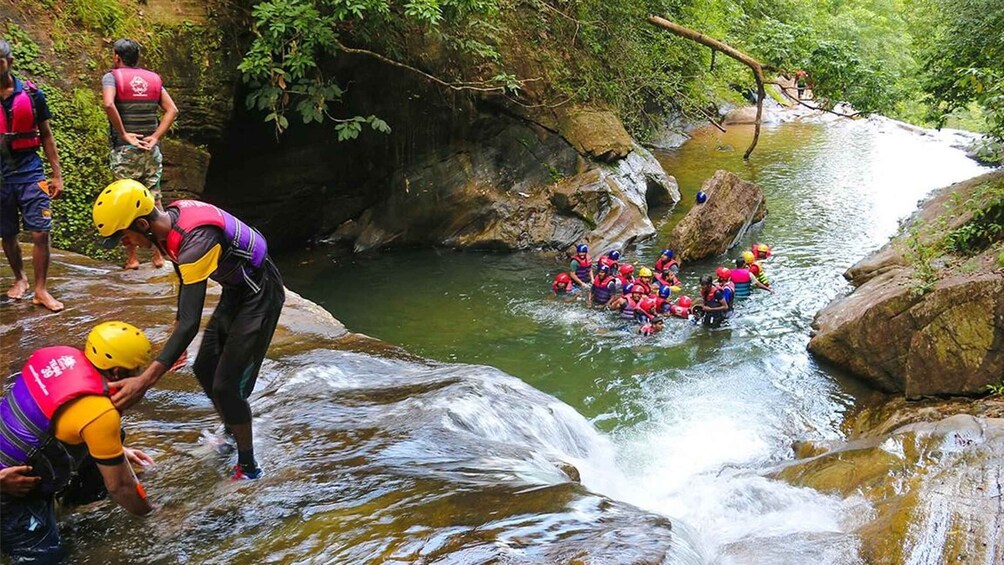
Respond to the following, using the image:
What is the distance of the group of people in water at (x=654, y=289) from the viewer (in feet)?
34.5

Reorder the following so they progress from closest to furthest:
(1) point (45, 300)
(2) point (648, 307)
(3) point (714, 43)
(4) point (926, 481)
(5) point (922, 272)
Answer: (4) point (926, 481) < (1) point (45, 300) < (5) point (922, 272) < (2) point (648, 307) < (3) point (714, 43)

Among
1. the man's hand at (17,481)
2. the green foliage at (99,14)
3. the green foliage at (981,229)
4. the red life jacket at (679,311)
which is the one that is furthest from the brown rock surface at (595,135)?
the man's hand at (17,481)

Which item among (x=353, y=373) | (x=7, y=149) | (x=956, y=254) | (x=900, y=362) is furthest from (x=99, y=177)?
(x=956, y=254)

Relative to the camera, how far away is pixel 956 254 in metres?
8.71

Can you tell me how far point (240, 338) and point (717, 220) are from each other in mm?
10908

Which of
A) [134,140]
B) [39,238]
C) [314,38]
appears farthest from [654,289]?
[39,238]

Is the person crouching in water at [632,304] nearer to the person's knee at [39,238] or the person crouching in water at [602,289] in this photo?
the person crouching in water at [602,289]

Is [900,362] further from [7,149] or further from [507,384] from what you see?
[7,149]

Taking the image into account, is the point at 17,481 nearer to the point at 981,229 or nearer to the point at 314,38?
the point at 314,38

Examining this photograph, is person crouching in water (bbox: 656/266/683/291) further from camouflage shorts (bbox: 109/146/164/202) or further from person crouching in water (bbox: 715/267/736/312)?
camouflage shorts (bbox: 109/146/164/202)

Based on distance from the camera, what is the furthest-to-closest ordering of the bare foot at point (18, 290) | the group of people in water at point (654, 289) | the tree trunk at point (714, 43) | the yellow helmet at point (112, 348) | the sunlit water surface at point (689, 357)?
1. the tree trunk at point (714, 43)
2. the group of people in water at point (654, 289)
3. the bare foot at point (18, 290)
4. the sunlit water surface at point (689, 357)
5. the yellow helmet at point (112, 348)

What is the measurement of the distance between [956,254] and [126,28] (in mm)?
10933

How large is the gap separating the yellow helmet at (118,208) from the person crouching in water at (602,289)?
830 cm

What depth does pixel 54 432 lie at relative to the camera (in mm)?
3070
